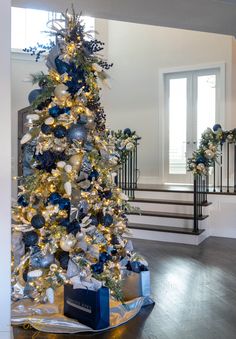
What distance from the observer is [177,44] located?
26.8ft

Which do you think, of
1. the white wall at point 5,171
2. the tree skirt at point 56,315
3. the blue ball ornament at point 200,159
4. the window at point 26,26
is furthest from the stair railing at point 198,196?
the window at point 26,26

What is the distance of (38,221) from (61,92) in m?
1.01

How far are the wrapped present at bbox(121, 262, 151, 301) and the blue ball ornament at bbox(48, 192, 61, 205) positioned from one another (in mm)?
905

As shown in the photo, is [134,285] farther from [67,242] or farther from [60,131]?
[60,131]

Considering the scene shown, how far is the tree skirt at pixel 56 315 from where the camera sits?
9.00 ft

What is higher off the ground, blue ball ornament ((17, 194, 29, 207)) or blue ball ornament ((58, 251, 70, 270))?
blue ball ornament ((17, 194, 29, 207))

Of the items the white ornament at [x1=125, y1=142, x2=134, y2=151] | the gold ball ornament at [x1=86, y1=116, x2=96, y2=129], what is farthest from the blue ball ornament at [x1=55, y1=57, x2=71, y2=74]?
the white ornament at [x1=125, y1=142, x2=134, y2=151]

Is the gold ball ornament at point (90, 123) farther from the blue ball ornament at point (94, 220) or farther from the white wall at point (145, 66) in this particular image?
the white wall at point (145, 66)

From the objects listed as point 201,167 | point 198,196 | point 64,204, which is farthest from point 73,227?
point 198,196

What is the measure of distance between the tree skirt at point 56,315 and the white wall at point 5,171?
3.64ft

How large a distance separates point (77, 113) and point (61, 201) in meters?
0.71

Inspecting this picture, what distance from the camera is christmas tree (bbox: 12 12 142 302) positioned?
293 cm

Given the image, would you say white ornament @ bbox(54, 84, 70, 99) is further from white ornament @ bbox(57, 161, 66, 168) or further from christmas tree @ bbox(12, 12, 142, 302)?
white ornament @ bbox(57, 161, 66, 168)

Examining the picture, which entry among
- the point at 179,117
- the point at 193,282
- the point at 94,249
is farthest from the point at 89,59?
the point at 179,117
